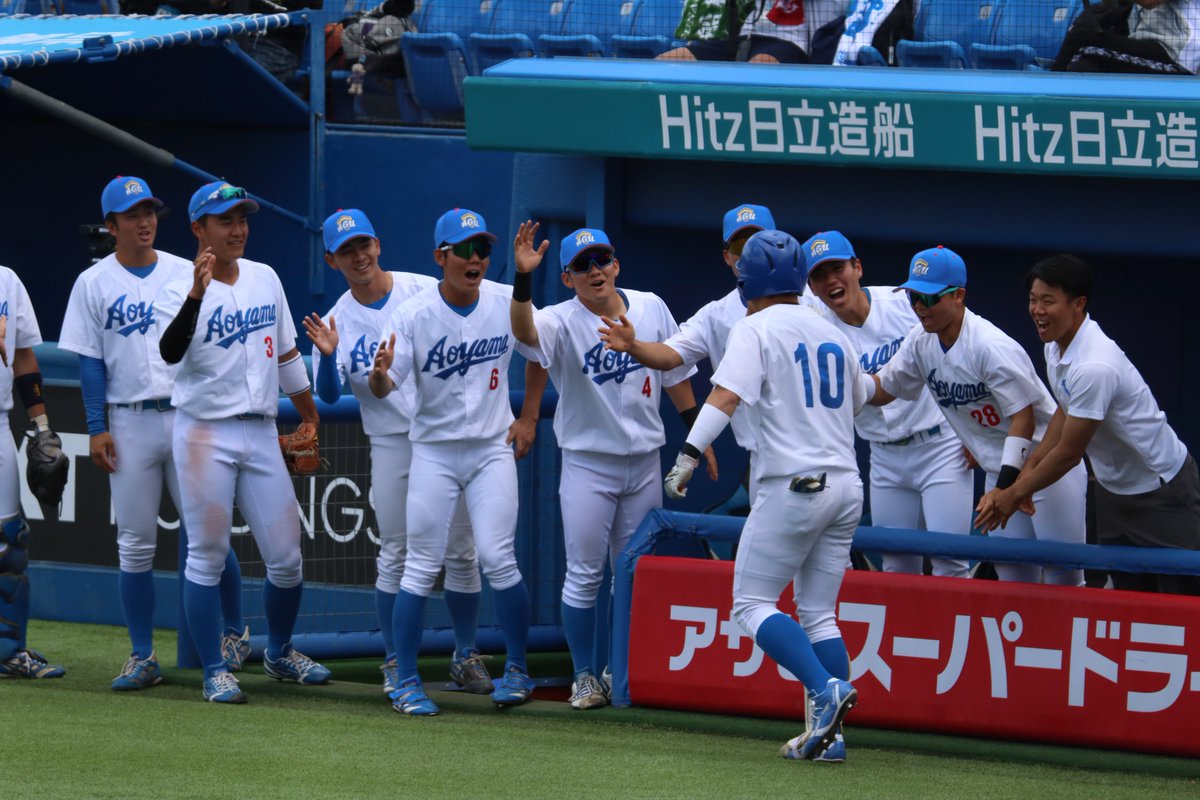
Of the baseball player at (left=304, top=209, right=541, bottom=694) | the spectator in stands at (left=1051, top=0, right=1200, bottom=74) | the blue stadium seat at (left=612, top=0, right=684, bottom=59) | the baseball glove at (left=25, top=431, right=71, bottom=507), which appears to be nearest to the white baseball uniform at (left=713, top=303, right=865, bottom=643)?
the baseball player at (left=304, top=209, right=541, bottom=694)

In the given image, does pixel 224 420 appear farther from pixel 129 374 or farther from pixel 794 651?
pixel 794 651

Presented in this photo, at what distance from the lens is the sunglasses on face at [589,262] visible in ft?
17.9

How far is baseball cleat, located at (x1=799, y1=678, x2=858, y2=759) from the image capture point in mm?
4520

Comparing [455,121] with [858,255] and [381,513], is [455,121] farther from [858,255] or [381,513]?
[381,513]

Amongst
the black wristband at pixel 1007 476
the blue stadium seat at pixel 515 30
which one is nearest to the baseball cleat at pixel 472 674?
the black wristband at pixel 1007 476

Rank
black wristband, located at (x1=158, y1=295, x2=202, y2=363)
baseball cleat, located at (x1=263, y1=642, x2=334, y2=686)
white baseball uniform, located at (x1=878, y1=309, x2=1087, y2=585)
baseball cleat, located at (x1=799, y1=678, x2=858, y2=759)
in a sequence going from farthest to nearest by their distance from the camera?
baseball cleat, located at (x1=263, y1=642, x2=334, y2=686), black wristband, located at (x1=158, y1=295, x2=202, y2=363), white baseball uniform, located at (x1=878, y1=309, x2=1087, y2=585), baseball cleat, located at (x1=799, y1=678, x2=858, y2=759)

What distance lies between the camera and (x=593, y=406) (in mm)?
5559

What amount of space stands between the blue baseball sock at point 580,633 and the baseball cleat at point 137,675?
4.53ft

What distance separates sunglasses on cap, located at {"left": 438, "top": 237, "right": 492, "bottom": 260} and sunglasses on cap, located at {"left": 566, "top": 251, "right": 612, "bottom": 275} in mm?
289

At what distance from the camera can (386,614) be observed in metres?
5.64

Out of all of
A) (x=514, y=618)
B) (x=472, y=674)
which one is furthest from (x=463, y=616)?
(x=514, y=618)

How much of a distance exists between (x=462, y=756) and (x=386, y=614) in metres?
1.06

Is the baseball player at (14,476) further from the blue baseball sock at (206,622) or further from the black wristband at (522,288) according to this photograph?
the black wristband at (522,288)

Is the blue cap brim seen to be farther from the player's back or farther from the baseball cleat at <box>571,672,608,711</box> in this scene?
the baseball cleat at <box>571,672,608,711</box>
